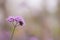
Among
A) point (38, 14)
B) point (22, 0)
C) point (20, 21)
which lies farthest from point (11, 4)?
point (20, 21)

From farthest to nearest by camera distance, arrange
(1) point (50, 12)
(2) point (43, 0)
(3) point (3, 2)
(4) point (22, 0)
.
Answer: (1) point (50, 12) < (2) point (43, 0) < (3) point (3, 2) < (4) point (22, 0)

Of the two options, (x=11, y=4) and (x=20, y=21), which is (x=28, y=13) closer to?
(x=11, y=4)

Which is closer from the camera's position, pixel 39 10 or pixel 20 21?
pixel 20 21

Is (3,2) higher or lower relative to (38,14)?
higher

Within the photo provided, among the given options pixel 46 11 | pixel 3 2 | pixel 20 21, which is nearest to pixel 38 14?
pixel 46 11

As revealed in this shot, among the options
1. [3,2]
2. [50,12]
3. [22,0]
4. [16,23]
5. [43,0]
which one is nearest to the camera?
[16,23]

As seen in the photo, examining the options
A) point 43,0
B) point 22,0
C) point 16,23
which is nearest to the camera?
point 16,23

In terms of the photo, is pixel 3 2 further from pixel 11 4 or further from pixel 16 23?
pixel 16 23

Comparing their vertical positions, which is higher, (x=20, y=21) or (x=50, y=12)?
(x=20, y=21)

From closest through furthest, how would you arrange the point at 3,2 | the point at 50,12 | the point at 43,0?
the point at 3,2
the point at 43,0
the point at 50,12
